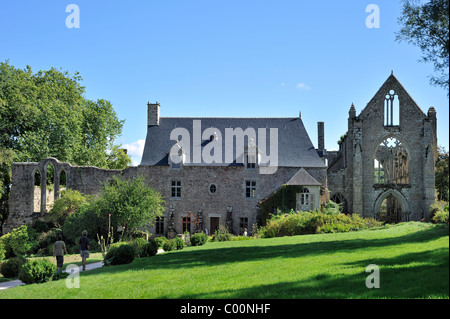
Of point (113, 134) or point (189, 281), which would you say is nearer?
point (189, 281)

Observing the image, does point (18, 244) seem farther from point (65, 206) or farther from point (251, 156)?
point (251, 156)

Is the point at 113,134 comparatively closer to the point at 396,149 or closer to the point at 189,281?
the point at 396,149

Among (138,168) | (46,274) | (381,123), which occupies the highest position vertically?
(381,123)

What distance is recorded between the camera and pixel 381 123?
3334cm

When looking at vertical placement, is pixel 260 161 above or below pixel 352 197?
above

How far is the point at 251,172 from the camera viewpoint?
1261 inches

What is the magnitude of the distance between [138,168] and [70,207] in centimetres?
533

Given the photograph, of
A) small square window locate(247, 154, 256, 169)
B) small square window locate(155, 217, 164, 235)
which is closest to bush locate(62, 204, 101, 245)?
small square window locate(155, 217, 164, 235)

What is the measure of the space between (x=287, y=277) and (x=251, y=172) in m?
22.7

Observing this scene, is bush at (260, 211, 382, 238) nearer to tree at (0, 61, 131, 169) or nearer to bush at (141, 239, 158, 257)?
bush at (141, 239, 158, 257)

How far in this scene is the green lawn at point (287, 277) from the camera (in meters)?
7.63

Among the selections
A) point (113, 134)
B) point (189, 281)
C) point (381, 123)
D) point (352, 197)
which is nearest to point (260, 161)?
point (352, 197)

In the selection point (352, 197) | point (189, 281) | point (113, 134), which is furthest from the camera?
point (113, 134)
